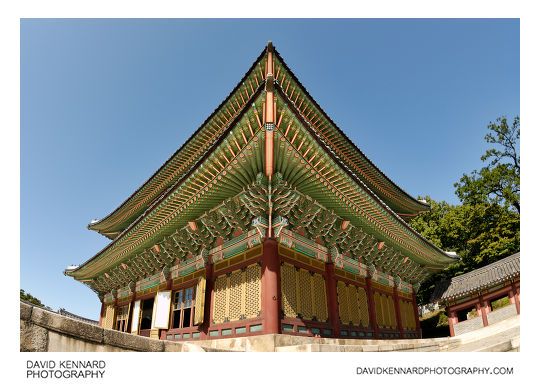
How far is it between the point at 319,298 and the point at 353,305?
2319 mm

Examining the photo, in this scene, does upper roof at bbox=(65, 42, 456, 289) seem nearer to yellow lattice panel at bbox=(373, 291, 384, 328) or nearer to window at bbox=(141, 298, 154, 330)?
yellow lattice panel at bbox=(373, 291, 384, 328)

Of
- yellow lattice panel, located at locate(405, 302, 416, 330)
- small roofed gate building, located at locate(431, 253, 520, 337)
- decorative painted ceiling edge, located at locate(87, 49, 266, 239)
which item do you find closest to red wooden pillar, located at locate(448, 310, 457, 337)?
small roofed gate building, located at locate(431, 253, 520, 337)

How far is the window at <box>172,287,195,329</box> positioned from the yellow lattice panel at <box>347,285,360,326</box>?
580cm

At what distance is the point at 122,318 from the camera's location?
16.2 meters

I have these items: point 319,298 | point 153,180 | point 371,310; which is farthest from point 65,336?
point 153,180

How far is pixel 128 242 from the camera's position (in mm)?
13312

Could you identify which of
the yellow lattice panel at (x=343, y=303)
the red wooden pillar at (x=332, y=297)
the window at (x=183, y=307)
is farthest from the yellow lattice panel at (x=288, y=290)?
the window at (x=183, y=307)

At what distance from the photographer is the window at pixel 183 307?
37.9 ft

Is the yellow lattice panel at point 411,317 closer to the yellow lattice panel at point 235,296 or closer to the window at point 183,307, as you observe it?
the yellow lattice panel at point 235,296

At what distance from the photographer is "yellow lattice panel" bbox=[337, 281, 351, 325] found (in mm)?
10984

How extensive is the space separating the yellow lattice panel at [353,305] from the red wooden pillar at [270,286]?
4265 mm
